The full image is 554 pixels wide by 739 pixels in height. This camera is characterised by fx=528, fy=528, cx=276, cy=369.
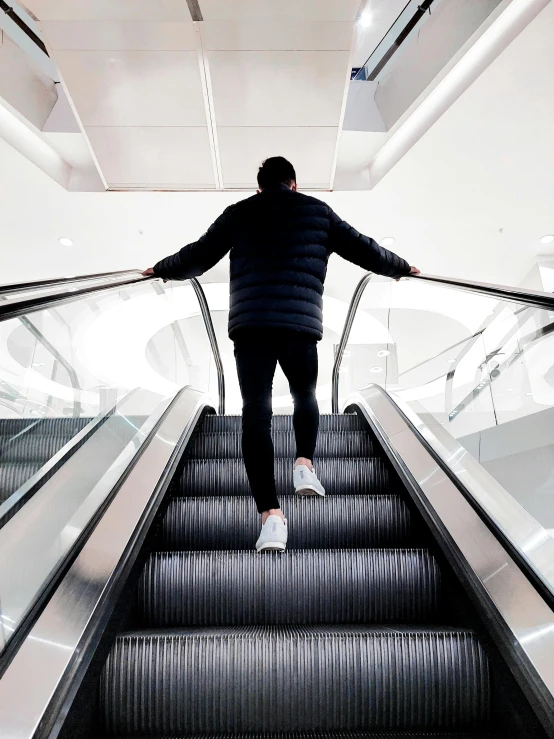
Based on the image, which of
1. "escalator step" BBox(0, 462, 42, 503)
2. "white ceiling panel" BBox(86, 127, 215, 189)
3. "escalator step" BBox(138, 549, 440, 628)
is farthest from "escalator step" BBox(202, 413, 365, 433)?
"white ceiling panel" BBox(86, 127, 215, 189)

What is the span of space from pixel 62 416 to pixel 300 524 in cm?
112

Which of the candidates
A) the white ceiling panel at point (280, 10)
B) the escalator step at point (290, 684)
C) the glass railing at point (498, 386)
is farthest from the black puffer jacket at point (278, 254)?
the white ceiling panel at point (280, 10)

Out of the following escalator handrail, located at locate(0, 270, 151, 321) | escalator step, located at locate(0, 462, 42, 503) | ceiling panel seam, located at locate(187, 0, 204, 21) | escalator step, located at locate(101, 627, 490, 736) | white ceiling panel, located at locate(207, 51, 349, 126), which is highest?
ceiling panel seam, located at locate(187, 0, 204, 21)

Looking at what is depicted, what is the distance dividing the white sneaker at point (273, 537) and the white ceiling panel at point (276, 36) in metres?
4.51

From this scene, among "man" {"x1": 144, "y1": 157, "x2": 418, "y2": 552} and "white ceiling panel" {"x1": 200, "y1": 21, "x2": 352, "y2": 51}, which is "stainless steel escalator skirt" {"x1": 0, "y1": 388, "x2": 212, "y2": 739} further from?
"white ceiling panel" {"x1": 200, "y1": 21, "x2": 352, "y2": 51}

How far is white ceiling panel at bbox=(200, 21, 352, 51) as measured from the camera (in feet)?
15.4

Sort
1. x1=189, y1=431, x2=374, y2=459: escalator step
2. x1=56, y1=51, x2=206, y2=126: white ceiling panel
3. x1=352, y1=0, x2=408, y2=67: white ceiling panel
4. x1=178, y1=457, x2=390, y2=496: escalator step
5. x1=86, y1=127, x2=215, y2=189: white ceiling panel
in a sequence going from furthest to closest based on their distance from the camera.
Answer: x1=86, y1=127, x2=215, y2=189: white ceiling panel → x1=352, y1=0, x2=408, y2=67: white ceiling panel → x1=56, y1=51, x2=206, y2=126: white ceiling panel → x1=189, y1=431, x2=374, y2=459: escalator step → x1=178, y1=457, x2=390, y2=496: escalator step

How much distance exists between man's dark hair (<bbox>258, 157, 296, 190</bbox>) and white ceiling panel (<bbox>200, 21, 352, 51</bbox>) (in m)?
2.99

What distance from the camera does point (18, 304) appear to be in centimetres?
146

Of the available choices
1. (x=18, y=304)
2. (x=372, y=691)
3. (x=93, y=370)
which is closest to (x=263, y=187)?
(x=93, y=370)

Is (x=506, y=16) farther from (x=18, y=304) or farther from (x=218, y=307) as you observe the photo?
(x=218, y=307)

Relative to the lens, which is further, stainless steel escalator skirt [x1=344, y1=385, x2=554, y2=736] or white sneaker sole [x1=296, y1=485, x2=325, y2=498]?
white sneaker sole [x1=296, y1=485, x2=325, y2=498]

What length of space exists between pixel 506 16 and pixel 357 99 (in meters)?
1.96

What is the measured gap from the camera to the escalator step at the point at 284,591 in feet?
6.13
